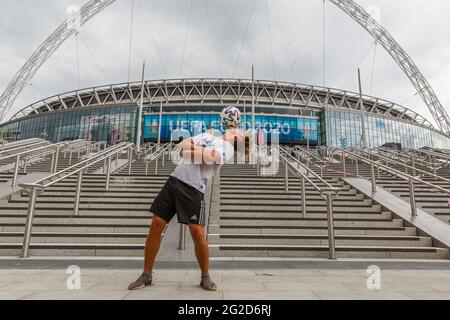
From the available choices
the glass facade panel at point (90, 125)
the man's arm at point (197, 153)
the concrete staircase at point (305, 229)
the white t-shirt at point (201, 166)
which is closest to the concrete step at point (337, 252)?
the concrete staircase at point (305, 229)

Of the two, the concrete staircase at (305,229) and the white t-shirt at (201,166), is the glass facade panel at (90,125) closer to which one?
the concrete staircase at (305,229)

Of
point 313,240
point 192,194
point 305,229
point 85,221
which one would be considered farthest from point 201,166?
point 85,221

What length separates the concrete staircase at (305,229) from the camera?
466cm

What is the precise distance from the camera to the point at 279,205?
6.68 m

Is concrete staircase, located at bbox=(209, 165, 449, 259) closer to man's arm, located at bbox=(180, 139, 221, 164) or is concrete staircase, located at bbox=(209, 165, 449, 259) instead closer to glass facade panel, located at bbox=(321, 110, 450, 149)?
man's arm, located at bbox=(180, 139, 221, 164)

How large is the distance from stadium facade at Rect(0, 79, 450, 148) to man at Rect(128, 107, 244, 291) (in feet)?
144

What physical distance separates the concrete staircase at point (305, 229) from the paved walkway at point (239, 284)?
44.8 inches

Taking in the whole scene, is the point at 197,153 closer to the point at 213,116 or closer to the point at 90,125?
the point at 213,116

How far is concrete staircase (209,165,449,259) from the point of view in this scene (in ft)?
15.3

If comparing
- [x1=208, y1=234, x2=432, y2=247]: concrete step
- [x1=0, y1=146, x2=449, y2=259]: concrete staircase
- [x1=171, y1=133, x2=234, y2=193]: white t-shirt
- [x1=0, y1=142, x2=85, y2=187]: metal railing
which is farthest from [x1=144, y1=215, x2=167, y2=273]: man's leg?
[x1=0, y1=142, x2=85, y2=187]: metal railing

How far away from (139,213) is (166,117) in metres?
46.3

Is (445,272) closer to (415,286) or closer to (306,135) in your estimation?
(415,286)

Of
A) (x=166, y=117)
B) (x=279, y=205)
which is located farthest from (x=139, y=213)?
(x=166, y=117)

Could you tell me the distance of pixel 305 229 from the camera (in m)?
5.46
